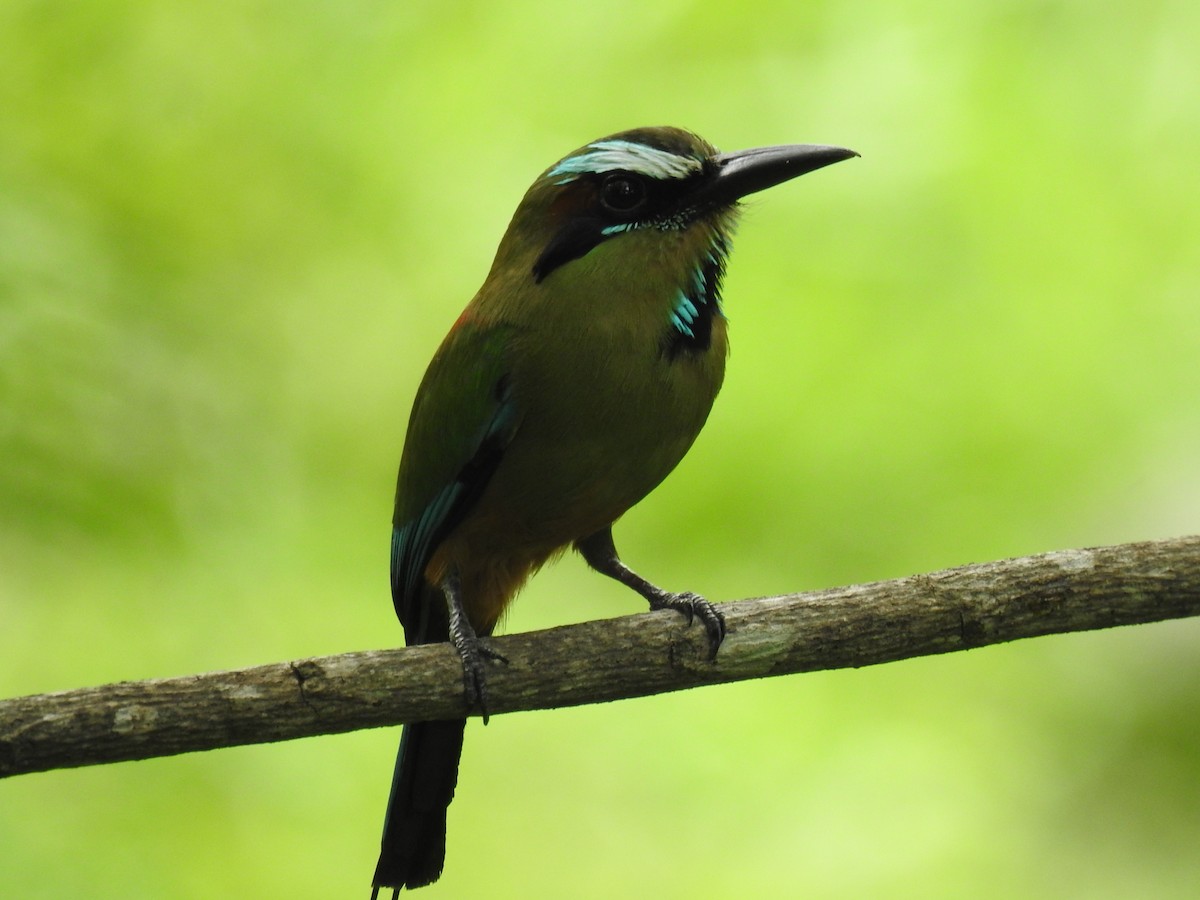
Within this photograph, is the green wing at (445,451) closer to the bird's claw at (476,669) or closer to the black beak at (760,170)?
the bird's claw at (476,669)

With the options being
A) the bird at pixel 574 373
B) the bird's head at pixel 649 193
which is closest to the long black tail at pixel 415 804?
the bird at pixel 574 373

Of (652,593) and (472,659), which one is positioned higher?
(652,593)

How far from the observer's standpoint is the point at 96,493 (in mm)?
4512

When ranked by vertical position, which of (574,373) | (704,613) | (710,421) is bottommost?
(704,613)

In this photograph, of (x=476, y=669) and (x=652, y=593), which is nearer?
(x=476, y=669)

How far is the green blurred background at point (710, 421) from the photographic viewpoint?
480 cm

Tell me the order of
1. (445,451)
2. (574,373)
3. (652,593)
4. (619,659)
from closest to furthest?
(619,659), (574,373), (445,451), (652,593)

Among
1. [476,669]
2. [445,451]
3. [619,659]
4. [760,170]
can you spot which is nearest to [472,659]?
[476,669]

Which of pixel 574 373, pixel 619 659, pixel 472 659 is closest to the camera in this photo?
pixel 619 659

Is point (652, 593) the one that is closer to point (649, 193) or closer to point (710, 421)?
point (649, 193)

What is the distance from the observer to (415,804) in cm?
415

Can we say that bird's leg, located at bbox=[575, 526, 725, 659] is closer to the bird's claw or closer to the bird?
the bird

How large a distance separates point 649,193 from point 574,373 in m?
0.54

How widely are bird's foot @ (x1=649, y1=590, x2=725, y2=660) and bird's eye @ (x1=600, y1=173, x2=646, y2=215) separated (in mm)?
1045
